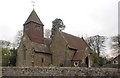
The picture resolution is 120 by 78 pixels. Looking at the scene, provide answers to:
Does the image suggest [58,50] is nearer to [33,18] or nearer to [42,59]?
[42,59]

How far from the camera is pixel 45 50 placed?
124 feet

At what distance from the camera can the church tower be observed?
38031 mm

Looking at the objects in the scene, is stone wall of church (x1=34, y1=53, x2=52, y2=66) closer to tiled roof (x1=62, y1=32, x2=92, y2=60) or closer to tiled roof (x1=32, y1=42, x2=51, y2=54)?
tiled roof (x1=32, y1=42, x2=51, y2=54)

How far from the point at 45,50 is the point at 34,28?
15.8 ft

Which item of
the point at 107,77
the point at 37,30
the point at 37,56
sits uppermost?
the point at 37,30

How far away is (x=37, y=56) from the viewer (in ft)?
117

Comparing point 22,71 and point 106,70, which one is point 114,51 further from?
point 22,71

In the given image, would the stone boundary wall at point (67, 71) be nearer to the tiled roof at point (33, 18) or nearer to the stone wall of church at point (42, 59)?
the stone wall of church at point (42, 59)

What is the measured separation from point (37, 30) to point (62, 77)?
19676mm

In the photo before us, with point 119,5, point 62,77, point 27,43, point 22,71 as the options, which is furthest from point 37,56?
point 119,5

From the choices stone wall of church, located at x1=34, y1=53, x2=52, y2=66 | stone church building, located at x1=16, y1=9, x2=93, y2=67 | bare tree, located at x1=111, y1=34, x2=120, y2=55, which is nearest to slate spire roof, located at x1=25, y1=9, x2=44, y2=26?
stone church building, located at x1=16, y1=9, x2=93, y2=67

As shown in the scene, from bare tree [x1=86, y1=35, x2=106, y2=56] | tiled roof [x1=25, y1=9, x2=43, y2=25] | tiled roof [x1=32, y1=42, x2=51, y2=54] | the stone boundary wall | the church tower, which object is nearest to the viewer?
the stone boundary wall

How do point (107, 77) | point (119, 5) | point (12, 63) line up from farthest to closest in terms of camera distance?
point (12, 63), point (107, 77), point (119, 5)

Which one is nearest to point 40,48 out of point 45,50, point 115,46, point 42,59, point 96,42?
point 45,50
